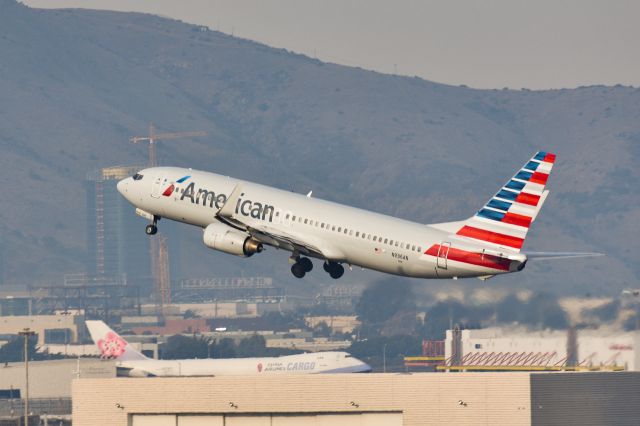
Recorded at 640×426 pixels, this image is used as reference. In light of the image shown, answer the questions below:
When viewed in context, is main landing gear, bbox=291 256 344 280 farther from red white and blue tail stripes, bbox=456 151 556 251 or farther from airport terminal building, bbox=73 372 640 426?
red white and blue tail stripes, bbox=456 151 556 251

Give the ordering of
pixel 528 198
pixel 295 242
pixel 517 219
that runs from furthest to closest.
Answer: pixel 295 242 < pixel 528 198 < pixel 517 219

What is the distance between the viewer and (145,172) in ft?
393

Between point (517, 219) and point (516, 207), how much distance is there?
2.62 ft

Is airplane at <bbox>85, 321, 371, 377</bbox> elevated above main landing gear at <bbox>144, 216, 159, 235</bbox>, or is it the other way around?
main landing gear at <bbox>144, 216, 159, 235</bbox>

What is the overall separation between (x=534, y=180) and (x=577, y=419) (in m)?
14.5

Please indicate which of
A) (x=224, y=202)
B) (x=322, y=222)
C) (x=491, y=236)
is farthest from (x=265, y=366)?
(x=491, y=236)

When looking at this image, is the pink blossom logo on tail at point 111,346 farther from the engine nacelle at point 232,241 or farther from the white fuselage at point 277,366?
the engine nacelle at point 232,241

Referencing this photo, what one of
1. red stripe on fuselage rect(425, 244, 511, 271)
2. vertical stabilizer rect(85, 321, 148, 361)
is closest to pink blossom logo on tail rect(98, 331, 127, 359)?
vertical stabilizer rect(85, 321, 148, 361)

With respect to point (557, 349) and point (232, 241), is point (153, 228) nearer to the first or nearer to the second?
point (232, 241)

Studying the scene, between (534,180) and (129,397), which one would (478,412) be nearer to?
(534,180)

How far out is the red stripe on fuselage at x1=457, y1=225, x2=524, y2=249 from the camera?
340ft

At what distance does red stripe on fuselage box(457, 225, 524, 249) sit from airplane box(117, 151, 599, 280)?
0.19ft

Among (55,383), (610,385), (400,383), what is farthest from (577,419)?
(55,383)

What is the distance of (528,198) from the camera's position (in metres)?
104
